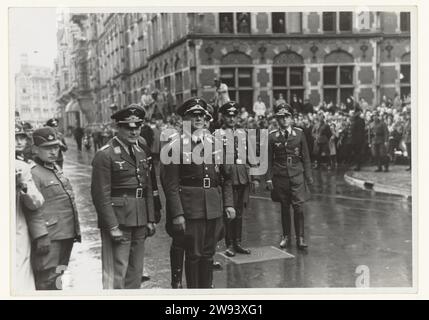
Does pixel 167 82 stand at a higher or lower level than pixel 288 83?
higher

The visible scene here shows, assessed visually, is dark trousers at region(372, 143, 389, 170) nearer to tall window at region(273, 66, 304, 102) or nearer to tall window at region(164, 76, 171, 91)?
tall window at region(273, 66, 304, 102)

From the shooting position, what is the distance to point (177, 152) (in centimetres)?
522

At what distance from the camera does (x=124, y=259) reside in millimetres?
4926

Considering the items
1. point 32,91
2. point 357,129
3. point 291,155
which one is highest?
point 32,91

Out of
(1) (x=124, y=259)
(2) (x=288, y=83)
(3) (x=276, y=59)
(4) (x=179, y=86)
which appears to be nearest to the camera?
(1) (x=124, y=259)

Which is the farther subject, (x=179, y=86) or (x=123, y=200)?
(x=179, y=86)

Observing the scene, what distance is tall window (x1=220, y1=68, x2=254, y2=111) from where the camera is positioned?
728 inches

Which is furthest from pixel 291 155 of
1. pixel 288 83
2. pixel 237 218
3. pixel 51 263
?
pixel 288 83

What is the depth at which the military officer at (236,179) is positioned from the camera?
6.57m

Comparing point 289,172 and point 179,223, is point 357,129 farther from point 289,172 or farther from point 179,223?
point 179,223

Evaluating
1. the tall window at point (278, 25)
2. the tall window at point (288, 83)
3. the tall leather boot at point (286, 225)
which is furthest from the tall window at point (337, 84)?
the tall leather boot at point (286, 225)

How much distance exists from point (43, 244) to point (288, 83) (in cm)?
1422

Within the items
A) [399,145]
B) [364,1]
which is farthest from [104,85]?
[364,1]

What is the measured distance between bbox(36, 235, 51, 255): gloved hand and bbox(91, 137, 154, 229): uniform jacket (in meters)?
0.52
